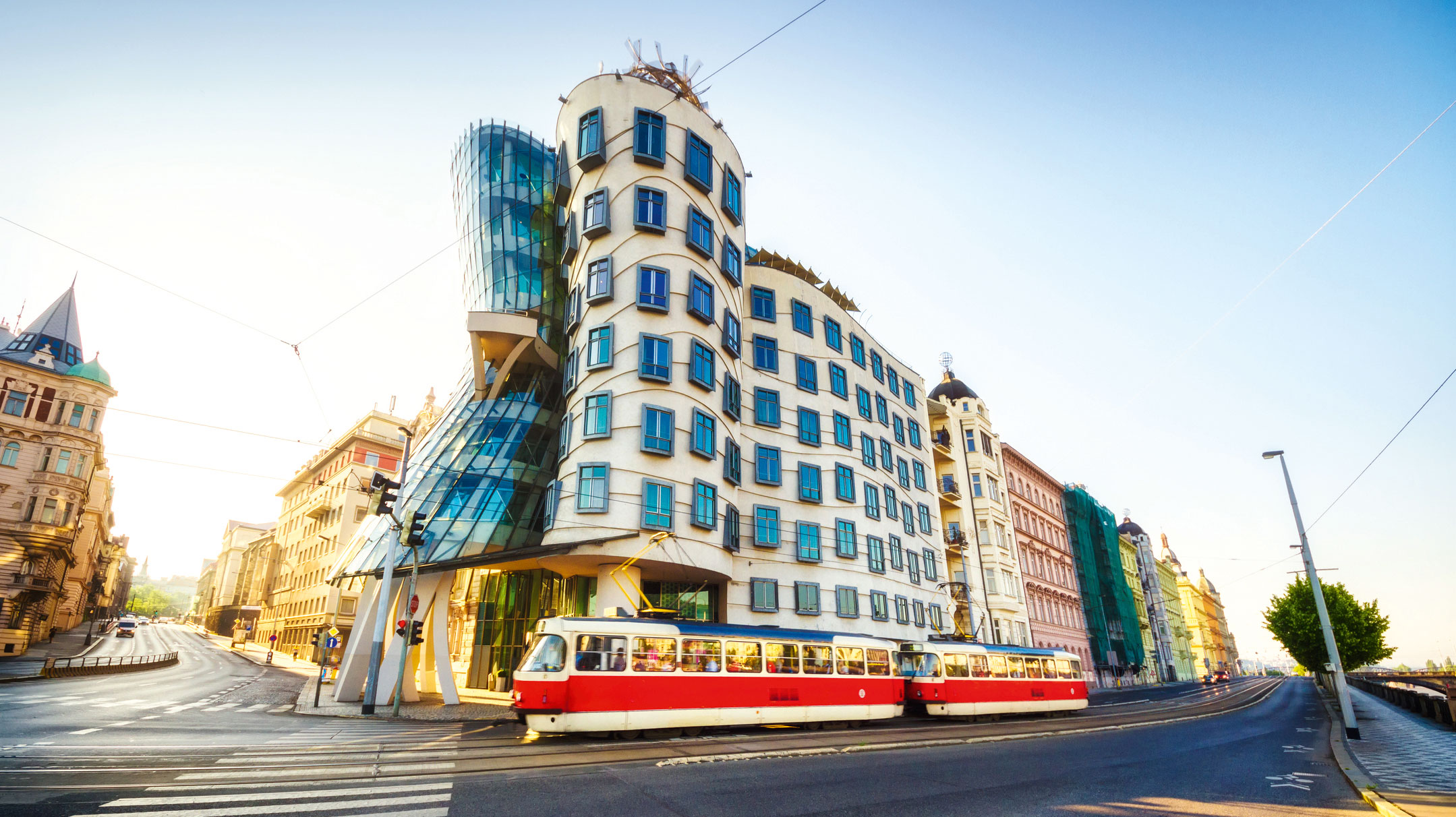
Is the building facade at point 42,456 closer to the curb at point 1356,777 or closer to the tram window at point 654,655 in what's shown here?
the tram window at point 654,655

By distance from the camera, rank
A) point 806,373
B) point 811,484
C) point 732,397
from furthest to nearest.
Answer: point 806,373, point 811,484, point 732,397

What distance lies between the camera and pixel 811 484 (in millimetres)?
35594

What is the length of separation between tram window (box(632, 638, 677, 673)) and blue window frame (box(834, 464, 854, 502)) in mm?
18549

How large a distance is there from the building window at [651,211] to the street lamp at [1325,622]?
1082 inches

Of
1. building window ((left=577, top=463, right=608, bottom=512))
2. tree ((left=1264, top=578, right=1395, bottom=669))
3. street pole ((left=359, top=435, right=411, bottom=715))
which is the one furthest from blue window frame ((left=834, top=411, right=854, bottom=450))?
tree ((left=1264, top=578, right=1395, bottom=669))

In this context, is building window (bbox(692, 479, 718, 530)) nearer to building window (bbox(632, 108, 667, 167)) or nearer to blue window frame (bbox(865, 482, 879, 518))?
blue window frame (bbox(865, 482, 879, 518))

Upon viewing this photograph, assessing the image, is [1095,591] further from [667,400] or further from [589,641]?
[589,641]

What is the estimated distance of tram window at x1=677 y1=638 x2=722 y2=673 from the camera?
19.9m

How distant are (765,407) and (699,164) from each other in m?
12.8

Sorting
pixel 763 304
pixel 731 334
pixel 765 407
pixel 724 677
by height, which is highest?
pixel 763 304

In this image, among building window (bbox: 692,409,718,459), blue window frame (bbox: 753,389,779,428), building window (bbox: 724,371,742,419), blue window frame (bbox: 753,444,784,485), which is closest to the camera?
building window (bbox: 692,409,718,459)

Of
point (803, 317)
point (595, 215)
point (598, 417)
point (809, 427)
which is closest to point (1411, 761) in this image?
point (809, 427)

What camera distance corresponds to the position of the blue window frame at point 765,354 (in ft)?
121

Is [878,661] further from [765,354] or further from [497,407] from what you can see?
[497,407]
